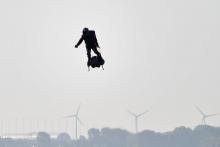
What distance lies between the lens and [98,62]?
5181cm

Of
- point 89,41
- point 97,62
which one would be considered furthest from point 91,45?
point 97,62

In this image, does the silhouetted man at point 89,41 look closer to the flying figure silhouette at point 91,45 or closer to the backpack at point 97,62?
the flying figure silhouette at point 91,45

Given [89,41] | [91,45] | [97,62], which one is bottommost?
[97,62]

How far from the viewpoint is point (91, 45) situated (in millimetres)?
51344

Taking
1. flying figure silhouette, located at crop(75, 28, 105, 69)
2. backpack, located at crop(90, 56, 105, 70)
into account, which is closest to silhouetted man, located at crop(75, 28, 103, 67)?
flying figure silhouette, located at crop(75, 28, 105, 69)

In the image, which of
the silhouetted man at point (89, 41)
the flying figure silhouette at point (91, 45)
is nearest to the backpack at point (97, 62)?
the flying figure silhouette at point (91, 45)

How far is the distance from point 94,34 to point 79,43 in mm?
1260

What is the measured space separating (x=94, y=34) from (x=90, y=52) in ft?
5.36

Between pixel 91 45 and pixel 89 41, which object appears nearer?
pixel 89 41

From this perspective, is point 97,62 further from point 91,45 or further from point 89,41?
point 89,41

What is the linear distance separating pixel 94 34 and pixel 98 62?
6.24ft

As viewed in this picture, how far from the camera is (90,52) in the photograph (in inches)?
2039

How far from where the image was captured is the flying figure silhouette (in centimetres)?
5077

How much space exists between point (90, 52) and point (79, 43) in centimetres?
76
